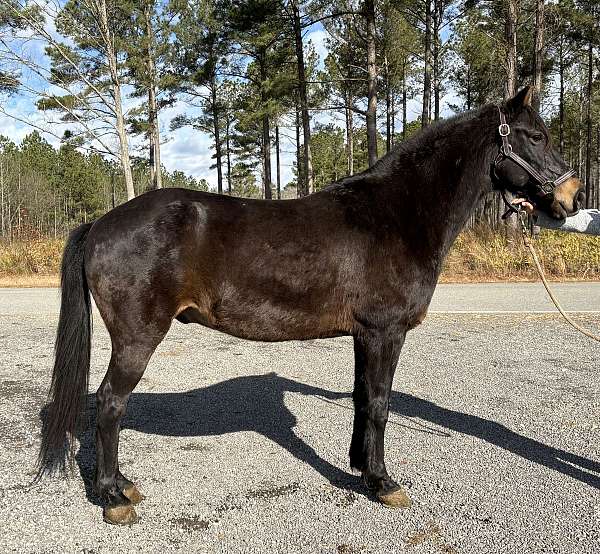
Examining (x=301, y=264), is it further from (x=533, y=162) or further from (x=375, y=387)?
(x=533, y=162)

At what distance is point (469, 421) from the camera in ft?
14.5

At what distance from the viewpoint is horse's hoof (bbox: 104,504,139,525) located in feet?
9.45

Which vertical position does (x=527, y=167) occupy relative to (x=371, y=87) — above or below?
below

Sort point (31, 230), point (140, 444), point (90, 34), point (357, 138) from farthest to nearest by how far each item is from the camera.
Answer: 1. point (357, 138)
2. point (90, 34)
3. point (31, 230)
4. point (140, 444)

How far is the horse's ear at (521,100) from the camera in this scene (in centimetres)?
317

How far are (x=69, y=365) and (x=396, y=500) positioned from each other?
2.26 meters

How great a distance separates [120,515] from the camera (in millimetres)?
2887

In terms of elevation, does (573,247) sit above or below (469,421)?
above

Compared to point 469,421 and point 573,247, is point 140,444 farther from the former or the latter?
point 573,247

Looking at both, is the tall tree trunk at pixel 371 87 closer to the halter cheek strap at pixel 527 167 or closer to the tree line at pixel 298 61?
the tree line at pixel 298 61

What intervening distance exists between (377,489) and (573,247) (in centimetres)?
1372

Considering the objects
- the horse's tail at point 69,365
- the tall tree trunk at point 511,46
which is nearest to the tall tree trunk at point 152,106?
the tall tree trunk at point 511,46

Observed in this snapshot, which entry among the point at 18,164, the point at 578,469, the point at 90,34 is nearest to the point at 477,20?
the point at 90,34

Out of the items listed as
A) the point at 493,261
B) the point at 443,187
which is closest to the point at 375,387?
the point at 443,187
